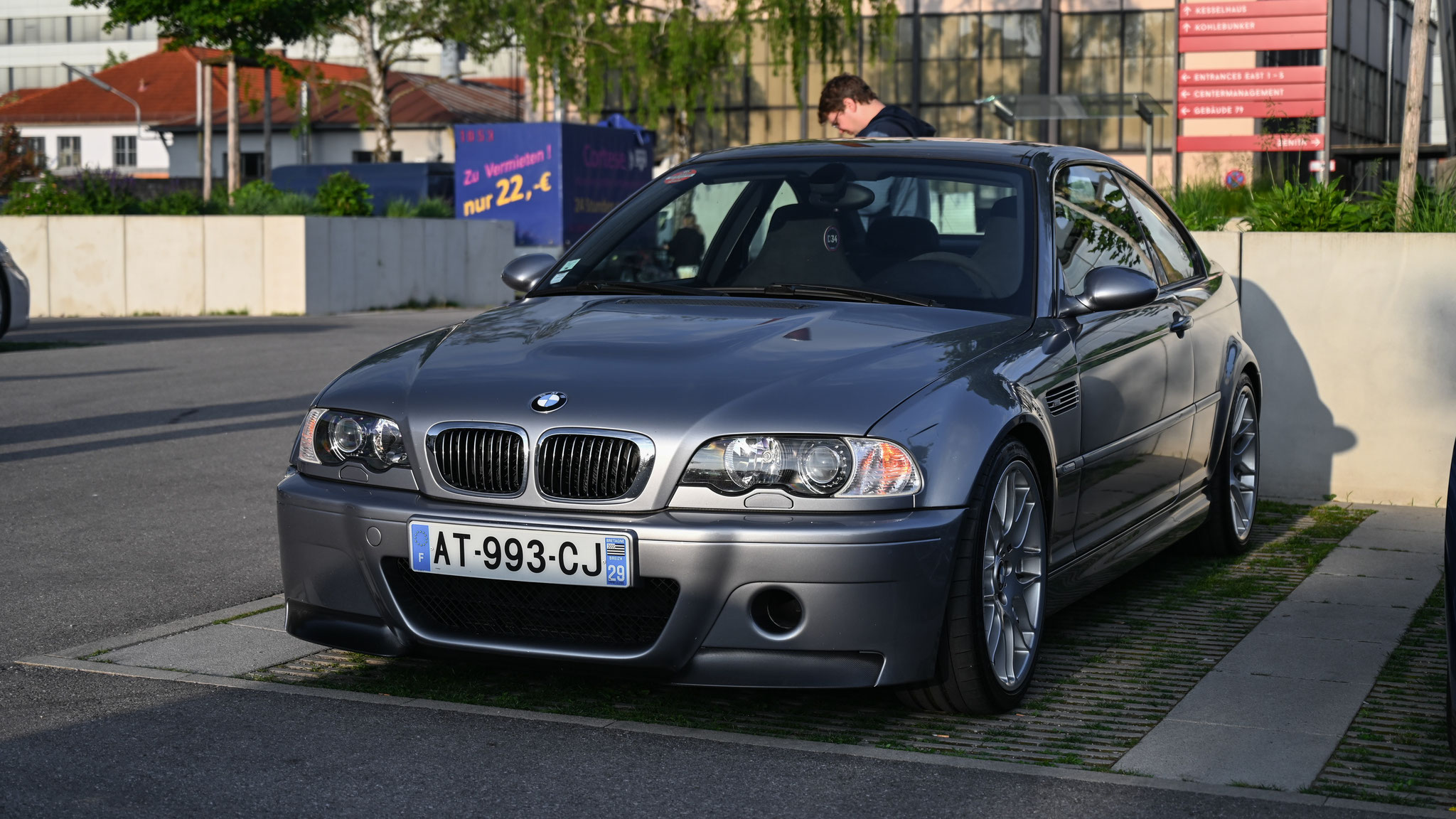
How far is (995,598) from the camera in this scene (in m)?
4.44

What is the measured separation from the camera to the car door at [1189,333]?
609cm

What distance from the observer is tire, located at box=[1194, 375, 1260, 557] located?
22.1 ft

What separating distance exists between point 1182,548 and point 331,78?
183 ft

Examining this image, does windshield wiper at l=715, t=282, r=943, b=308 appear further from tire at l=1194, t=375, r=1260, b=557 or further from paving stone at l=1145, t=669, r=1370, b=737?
tire at l=1194, t=375, r=1260, b=557

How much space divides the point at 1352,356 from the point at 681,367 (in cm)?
512

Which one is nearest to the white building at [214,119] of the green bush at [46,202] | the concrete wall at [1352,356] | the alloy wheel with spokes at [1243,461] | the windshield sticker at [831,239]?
the green bush at [46,202]

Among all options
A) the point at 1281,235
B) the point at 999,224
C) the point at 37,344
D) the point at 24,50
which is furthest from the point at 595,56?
the point at 24,50

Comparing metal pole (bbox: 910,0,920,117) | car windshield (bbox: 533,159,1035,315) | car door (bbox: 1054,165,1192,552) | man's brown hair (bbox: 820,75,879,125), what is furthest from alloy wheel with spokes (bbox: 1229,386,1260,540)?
metal pole (bbox: 910,0,920,117)

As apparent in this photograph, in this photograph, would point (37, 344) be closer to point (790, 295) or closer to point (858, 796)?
point (790, 295)

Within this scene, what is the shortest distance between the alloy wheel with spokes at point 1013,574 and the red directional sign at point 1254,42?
23.3 metres

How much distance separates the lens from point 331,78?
194ft

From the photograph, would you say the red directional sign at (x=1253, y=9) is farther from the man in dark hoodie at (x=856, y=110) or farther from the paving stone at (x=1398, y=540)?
the paving stone at (x=1398, y=540)

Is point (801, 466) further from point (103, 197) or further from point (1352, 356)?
point (103, 197)

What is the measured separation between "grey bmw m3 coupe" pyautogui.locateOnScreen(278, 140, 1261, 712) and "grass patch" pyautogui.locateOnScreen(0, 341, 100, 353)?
12.7 meters
